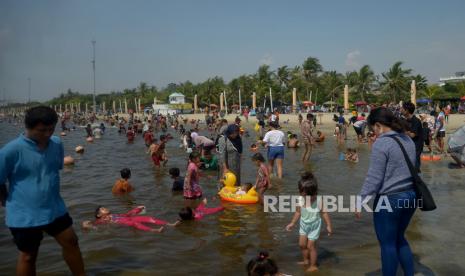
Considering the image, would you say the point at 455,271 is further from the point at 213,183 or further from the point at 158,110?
the point at 158,110

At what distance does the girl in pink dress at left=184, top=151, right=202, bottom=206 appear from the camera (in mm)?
9344

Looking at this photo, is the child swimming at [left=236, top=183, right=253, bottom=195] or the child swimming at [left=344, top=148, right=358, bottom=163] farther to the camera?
the child swimming at [left=344, top=148, right=358, bottom=163]

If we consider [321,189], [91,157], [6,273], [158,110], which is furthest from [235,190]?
[158,110]

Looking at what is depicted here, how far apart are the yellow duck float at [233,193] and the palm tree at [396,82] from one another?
56547 millimetres

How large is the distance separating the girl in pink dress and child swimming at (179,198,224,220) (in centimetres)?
76

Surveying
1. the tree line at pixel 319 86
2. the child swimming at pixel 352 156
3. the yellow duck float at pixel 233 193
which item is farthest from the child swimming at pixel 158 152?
the tree line at pixel 319 86

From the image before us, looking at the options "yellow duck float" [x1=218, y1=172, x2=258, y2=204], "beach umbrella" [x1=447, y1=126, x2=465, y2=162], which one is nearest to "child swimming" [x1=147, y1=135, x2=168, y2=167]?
"yellow duck float" [x1=218, y1=172, x2=258, y2=204]

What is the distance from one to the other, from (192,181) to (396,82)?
5719cm

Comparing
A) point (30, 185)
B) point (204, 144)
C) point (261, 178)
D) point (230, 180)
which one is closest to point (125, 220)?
point (230, 180)

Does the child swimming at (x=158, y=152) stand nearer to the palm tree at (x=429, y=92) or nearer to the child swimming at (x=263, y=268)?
the child swimming at (x=263, y=268)

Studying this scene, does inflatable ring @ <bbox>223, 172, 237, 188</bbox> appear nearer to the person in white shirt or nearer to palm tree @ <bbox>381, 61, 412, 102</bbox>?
the person in white shirt

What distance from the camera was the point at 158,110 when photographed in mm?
84062

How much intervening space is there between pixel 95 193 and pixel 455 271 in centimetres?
861

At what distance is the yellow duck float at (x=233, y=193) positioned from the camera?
8.95 metres
